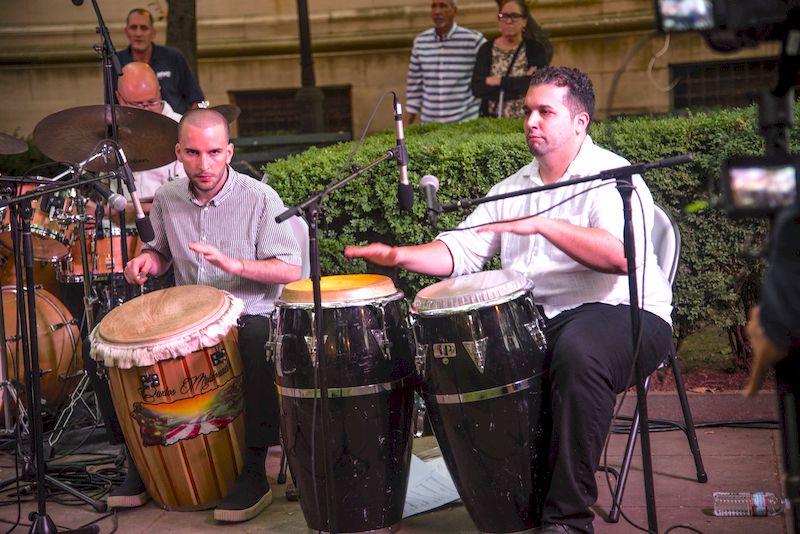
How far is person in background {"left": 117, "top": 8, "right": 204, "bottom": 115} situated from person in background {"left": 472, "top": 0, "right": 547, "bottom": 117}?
2.14 meters

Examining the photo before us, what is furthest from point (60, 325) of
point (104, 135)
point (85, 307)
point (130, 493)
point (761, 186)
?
point (761, 186)

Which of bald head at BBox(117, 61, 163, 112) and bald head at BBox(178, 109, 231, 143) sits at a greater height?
bald head at BBox(117, 61, 163, 112)

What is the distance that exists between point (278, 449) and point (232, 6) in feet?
31.7

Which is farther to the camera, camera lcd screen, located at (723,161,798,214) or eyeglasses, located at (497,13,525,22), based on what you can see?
eyeglasses, located at (497,13,525,22)

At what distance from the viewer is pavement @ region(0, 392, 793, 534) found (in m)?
4.06

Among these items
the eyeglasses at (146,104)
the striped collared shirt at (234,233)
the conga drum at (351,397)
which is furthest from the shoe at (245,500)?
the eyeglasses at (146,104)

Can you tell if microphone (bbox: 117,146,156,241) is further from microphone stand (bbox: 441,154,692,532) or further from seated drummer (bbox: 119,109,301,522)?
microphone stand (bbox: 441,154,692,532)

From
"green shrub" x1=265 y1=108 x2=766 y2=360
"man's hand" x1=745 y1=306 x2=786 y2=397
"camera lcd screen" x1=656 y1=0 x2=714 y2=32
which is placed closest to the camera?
"man's hand" x1=745 y1=306 x2=786 y2=397

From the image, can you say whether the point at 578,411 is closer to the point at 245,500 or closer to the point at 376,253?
the point at 376,253

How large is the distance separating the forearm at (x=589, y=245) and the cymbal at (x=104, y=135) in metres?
2.31

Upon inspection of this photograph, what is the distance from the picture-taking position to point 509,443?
148 inches

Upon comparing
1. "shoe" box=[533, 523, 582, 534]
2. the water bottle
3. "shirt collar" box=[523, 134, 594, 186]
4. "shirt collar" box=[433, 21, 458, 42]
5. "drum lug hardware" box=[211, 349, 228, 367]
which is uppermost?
"shirt collar" box=[433, 21, 458, 42]

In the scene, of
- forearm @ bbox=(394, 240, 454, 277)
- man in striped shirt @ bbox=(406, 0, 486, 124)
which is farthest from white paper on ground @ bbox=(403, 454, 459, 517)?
man in striped shirt @ bbox=(406, 0, 486, 124)

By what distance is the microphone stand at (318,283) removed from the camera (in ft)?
11.5
